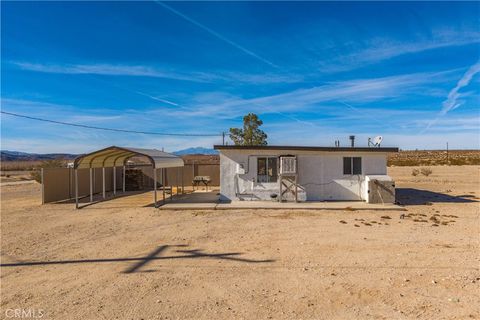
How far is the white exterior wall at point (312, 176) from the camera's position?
15984 millimetres

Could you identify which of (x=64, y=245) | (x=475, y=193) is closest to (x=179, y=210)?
(x=64, y=245)

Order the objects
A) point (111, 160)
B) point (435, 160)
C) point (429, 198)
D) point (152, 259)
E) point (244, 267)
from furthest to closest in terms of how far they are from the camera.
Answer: point (435, 160) < point (111, 160) < point (429, 198) < point (152, 259) < point (244, 267)

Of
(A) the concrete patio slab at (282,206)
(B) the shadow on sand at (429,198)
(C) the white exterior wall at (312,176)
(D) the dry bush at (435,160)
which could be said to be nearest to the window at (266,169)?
(C) the white exterior wall at (312,176)

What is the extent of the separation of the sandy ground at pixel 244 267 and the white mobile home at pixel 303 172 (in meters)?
3.72

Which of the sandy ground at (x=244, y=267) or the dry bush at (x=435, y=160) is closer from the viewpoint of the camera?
the sandy ground at (x=244, y=267)

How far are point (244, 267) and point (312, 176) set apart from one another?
32.8ft

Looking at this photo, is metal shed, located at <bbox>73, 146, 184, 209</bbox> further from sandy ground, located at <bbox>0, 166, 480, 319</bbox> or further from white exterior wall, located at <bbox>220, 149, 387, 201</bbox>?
sandy ground, located at <bbox>0, 166, 480, 319</bbox>

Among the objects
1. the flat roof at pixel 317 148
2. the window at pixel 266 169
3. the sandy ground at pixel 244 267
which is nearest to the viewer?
the sandy ground at pixel 244 267

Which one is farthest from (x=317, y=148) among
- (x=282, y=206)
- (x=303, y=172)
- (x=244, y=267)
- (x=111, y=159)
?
(x=111, y=159)

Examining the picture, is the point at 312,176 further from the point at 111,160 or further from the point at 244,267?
the point at 111,160

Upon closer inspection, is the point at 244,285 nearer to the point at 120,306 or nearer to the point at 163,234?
the point at 120,306

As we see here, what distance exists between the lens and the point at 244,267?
6.85 meters

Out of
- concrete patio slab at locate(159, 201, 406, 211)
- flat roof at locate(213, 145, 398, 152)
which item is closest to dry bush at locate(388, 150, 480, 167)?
flat roof at locate(213, 145, 398, 152)

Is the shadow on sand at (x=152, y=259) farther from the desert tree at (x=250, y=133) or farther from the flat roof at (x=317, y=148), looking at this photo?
the desert tree at (x=250, y=133)
